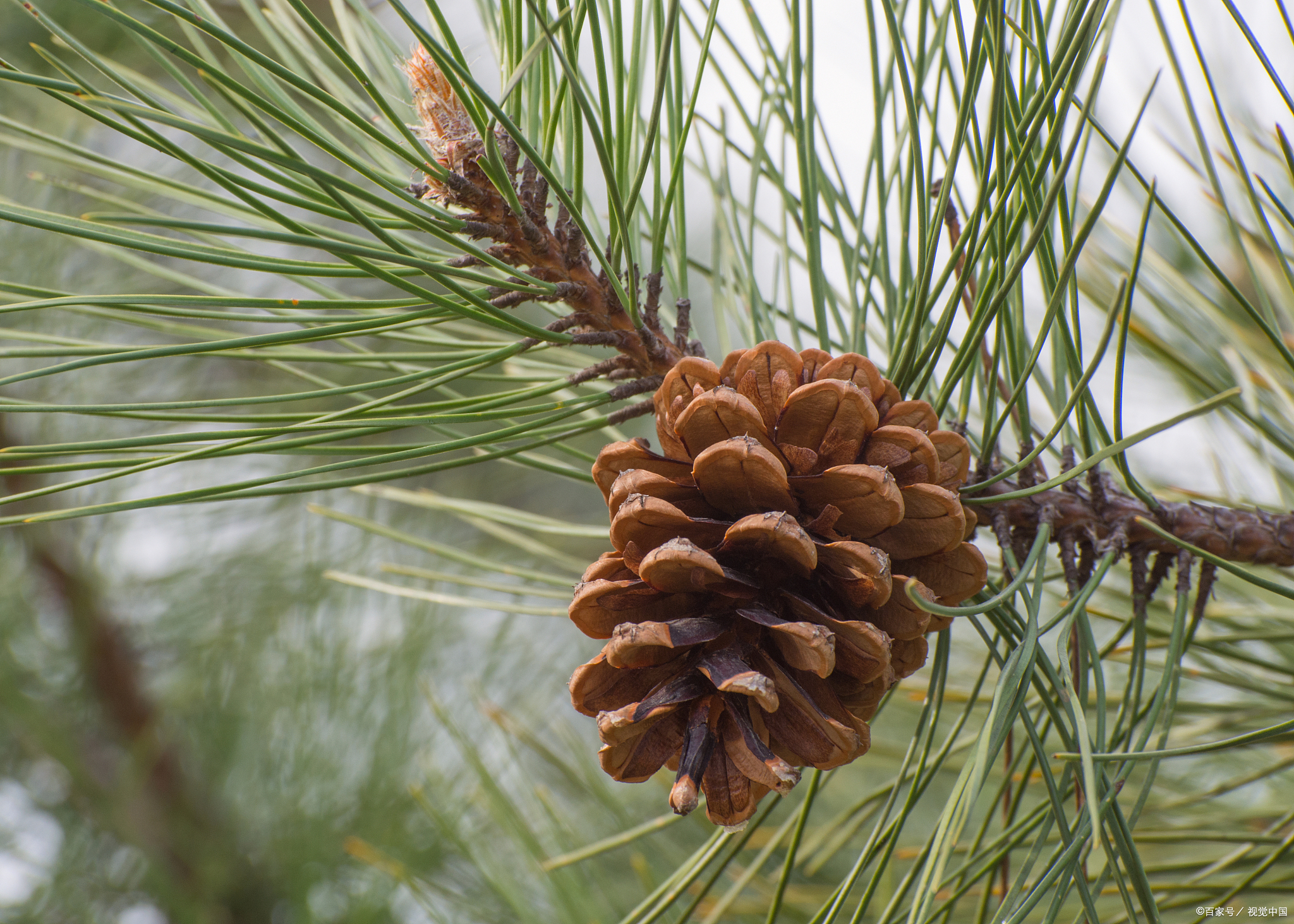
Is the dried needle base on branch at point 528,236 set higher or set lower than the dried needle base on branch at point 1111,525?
higher

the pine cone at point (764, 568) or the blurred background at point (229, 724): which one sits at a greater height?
the pine cone at point (764, 568)

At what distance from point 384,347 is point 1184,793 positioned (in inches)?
40.6

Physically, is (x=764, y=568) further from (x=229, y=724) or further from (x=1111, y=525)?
(x=229, y=724)

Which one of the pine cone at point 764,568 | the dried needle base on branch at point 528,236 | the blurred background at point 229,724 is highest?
the dried needle base on branch at point 528,236

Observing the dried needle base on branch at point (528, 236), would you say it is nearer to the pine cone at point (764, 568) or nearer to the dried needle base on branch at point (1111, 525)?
the pine cone at point (764, 568)

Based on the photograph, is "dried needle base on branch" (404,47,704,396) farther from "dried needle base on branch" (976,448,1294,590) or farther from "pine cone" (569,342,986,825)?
"dried needle base on branch" (976,448,1294,590)

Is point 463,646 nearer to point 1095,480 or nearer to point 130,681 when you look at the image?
point 130,681

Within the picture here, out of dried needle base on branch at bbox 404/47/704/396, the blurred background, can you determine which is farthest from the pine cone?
the blurred background

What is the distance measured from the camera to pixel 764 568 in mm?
338

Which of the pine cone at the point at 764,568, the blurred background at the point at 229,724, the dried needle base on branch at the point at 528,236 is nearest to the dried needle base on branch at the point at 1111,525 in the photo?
the pine cone at the point at 764,568

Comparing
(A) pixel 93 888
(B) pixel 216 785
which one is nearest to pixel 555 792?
(B) pixel 216 785

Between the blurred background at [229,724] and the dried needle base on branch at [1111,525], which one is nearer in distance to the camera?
the dried needle base on branch at [1111,525]

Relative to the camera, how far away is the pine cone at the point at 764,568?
1.01ft

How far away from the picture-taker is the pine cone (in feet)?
1.01
